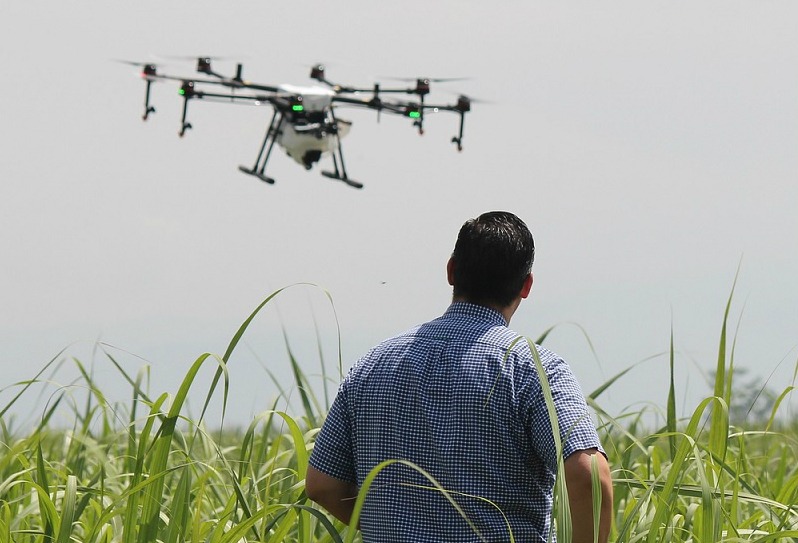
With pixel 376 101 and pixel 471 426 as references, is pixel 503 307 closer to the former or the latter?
pixel 471 426

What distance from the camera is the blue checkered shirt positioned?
2322 millimetres

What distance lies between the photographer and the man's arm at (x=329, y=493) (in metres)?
2.57

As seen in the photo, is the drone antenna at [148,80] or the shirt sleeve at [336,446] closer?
the shirt sleeve at [336,446]

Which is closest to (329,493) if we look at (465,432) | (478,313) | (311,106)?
(465,432)

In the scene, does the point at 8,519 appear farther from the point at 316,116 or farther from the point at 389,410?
the point at 316,116

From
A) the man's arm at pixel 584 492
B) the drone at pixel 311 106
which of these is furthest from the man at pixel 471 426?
the drone at pixel 311 106

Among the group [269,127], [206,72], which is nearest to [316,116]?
[269,127]

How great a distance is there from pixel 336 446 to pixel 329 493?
120 millimetres

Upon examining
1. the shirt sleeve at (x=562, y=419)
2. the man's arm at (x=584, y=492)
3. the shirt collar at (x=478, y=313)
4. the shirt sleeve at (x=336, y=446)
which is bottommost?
the shirt sleeve at (x=336, y=446)

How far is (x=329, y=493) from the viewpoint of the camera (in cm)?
258

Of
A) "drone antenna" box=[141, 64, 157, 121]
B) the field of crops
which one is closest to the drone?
"drone antenna" box=[141, 64, 157, 121]

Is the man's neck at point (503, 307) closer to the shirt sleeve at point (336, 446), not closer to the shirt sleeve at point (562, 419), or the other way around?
the shirt sleeve at point (562, 419)

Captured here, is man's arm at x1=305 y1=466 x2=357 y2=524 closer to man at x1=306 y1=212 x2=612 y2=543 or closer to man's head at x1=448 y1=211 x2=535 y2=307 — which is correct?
man at x1=306 y1=212 x2=612 y2=543

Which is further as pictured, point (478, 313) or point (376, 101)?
point (376, 101)
